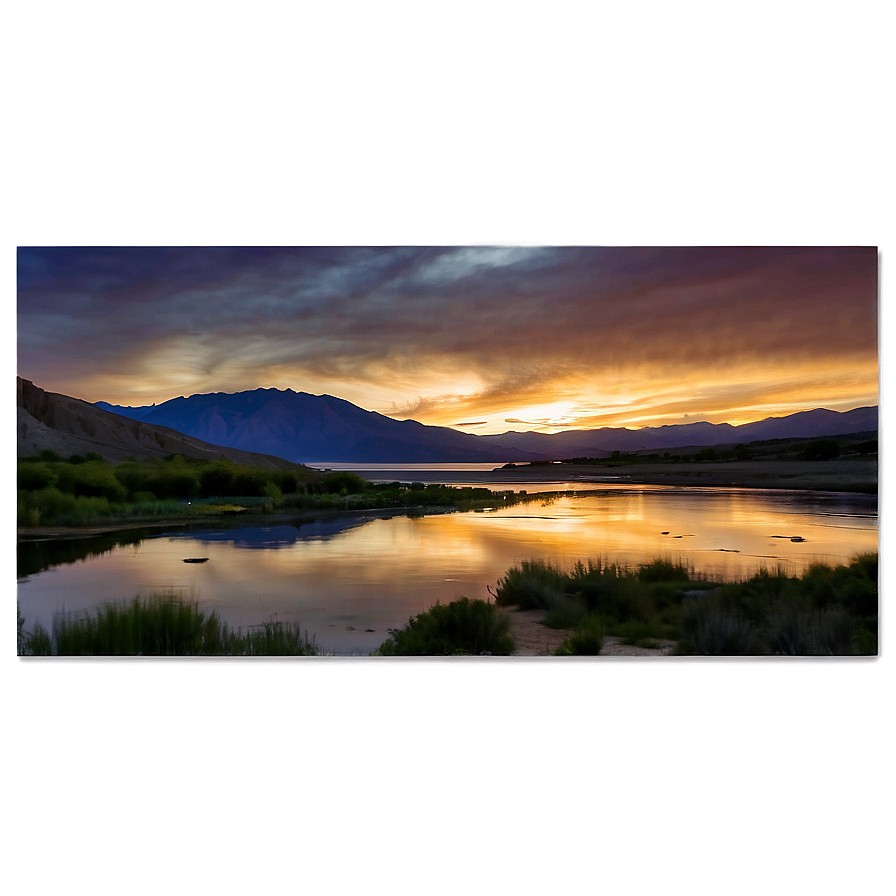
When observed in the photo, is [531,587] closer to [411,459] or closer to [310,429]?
[411,459]

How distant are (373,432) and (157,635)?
1029mm

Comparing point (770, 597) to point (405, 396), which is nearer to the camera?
point (770, 597)

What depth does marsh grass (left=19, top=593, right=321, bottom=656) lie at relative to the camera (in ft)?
7.59

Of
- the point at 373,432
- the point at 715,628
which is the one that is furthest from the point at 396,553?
the point at 715,628

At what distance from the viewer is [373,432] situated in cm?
251

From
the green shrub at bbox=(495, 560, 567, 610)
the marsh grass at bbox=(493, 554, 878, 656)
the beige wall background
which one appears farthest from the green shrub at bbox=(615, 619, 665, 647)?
the green shrub at bbox=(495, 560, 567, 610)

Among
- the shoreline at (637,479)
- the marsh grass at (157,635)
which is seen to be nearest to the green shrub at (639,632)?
the shoreline at (637,479)

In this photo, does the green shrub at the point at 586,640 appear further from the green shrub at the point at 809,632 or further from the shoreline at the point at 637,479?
the green shrub at the point at 809,632

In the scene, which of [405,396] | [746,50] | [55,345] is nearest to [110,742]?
[55,345]

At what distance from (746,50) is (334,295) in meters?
1.73

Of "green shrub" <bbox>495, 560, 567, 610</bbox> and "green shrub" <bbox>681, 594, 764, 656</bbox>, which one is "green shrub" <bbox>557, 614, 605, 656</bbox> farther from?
"green shrub" <bbox>681, 594, 764, 656</bbox>

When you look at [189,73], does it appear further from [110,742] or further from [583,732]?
[583,732]

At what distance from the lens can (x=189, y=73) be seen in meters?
2.44

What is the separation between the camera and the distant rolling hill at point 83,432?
2.36m
